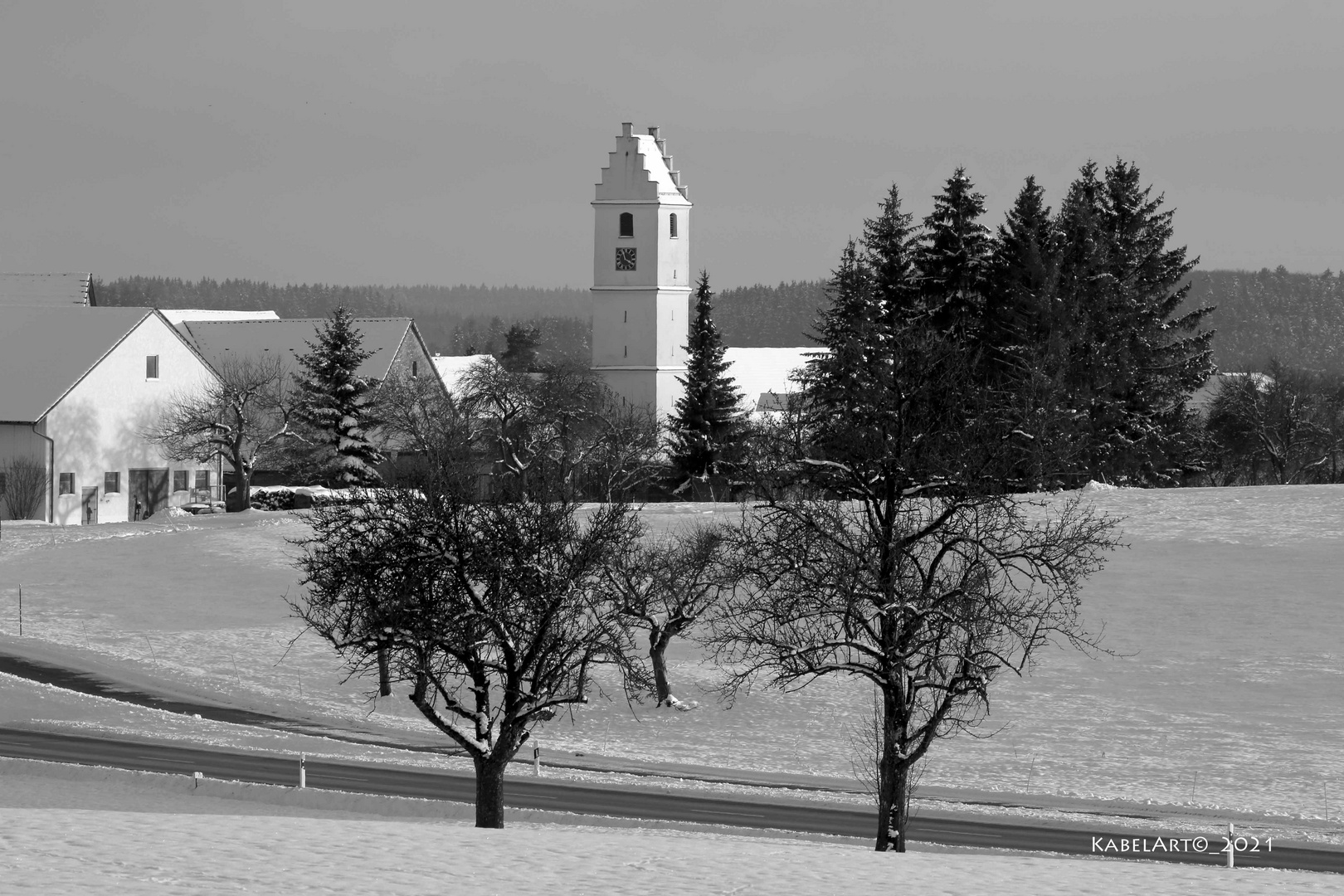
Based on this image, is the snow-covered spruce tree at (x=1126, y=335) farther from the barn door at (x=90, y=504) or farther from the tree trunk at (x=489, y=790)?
the barn door at (x=90, y=504)

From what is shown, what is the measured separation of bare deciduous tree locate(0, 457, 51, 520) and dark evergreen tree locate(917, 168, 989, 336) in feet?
121

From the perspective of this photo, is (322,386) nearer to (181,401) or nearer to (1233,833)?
(181,401)

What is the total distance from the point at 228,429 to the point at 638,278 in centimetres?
4456

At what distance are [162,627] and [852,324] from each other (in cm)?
2533

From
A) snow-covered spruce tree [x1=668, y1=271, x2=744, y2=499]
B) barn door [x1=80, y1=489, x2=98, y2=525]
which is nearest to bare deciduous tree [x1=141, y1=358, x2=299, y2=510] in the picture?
barn door [x1=80, y1=489, x2=98, y2=525]

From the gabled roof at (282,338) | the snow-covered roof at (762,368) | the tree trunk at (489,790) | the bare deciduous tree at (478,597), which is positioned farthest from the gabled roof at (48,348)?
the snow-covered roof at (762,368)

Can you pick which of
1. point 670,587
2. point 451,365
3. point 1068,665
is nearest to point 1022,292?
point 1068,665

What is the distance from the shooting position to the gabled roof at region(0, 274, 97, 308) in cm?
8319

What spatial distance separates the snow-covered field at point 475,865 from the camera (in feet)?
46.1

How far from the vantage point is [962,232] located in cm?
6272

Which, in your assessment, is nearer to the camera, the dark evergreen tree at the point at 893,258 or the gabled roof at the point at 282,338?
the dark evergreen tree at the point at 893,258

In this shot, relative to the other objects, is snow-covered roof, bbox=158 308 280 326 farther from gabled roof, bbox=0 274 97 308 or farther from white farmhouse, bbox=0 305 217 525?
white farmhouse, bbox=0 305 217 525

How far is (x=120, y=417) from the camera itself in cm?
7044

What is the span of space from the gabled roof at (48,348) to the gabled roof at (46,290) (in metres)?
8.28
